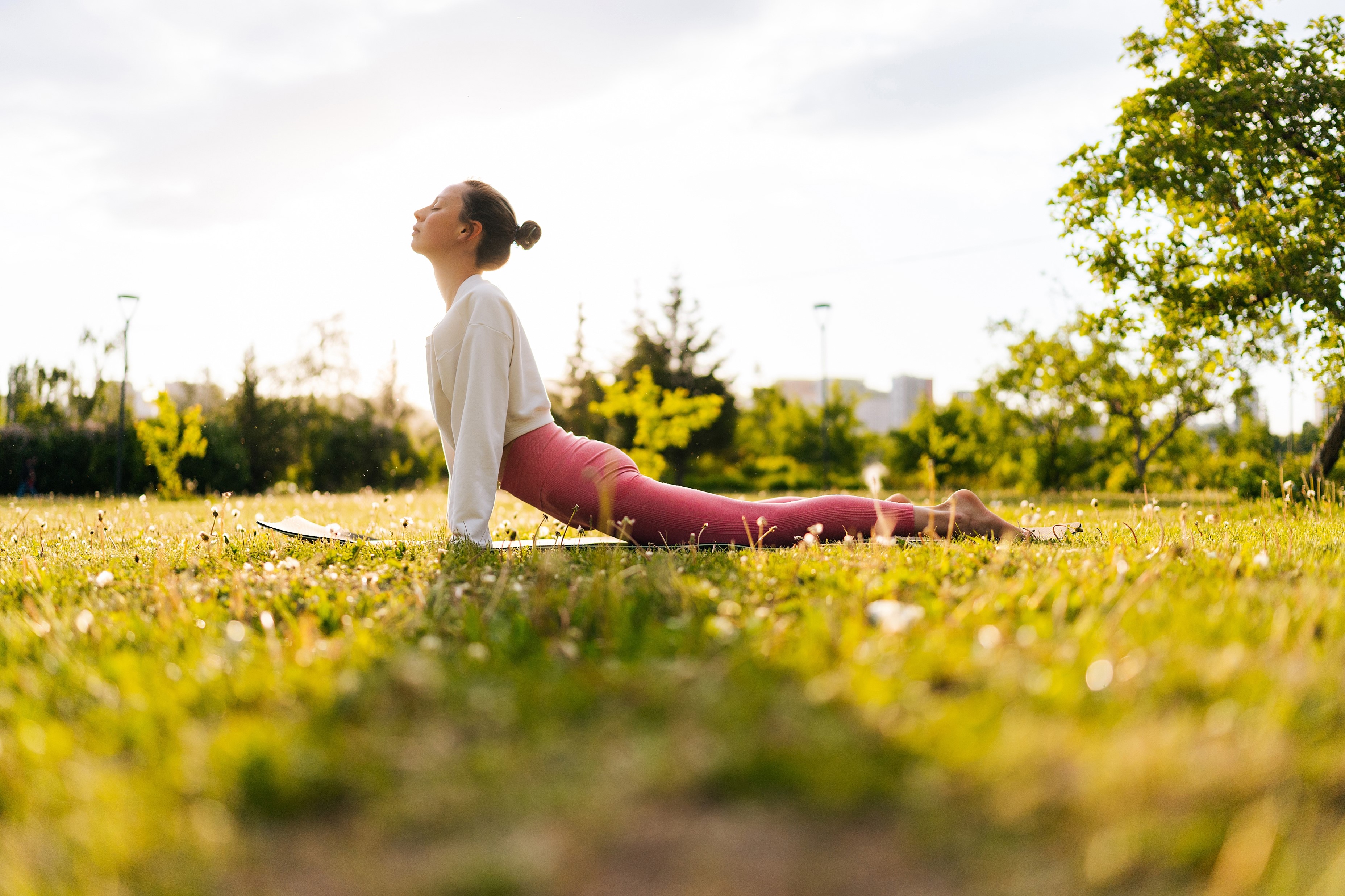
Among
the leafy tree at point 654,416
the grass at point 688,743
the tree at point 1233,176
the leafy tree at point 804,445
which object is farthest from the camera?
→ the leafy tree at point 804,445

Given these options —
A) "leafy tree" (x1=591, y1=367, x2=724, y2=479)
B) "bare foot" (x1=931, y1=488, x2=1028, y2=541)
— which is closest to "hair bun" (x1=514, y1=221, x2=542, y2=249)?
"bare foot" (x1=931, y1=488, x2=1028, y2=541)

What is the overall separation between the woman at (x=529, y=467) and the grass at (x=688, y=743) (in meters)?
1.62

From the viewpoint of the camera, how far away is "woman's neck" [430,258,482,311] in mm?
4836

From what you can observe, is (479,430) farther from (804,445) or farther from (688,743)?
(804,445)

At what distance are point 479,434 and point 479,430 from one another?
0.06 ft

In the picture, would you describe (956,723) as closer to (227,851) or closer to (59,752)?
(227,851)

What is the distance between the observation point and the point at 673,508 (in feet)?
13.9

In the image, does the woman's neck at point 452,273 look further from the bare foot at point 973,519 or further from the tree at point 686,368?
the tree at point 686,368

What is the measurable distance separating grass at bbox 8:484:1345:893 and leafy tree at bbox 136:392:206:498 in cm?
1996

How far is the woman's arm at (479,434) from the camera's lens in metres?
4.20

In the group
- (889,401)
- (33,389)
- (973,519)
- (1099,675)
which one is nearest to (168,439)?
(33,389)

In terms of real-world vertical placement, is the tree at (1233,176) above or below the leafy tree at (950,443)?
above

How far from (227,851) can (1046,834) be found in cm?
109

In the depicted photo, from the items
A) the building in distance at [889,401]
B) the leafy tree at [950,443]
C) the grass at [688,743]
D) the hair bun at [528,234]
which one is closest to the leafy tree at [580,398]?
the leafy tree at [950,443]
